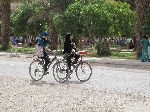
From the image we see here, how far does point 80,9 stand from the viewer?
37969mm

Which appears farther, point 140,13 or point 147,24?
point 140,13

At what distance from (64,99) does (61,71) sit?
4397mm

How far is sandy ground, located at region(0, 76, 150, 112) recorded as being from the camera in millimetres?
10961

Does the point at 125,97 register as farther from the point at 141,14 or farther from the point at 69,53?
the point at 141,14

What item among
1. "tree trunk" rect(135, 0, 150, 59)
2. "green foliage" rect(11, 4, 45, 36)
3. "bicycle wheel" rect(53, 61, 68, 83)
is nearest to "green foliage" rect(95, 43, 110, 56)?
"tree trunk" rect(135, 0, 150, 59)

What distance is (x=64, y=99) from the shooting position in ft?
41.2

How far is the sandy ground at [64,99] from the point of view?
1096 centimetres

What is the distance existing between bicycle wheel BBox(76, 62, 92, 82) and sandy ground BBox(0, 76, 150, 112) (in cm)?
116

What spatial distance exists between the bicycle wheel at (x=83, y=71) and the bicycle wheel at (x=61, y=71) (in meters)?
0.46

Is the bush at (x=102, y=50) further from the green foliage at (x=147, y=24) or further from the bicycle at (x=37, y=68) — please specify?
the bicycle at (x=37, y=68)

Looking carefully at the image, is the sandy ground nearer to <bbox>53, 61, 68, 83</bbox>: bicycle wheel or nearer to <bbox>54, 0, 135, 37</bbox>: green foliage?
<bbox>53, 61, 68, 83</bbox>: bicycle wheel

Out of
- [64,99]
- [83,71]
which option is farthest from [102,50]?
[64,99]

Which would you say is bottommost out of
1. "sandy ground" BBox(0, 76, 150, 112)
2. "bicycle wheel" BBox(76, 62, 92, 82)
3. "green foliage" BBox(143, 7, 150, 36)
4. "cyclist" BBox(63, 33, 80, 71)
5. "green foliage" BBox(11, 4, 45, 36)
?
"sandy ground" BBox(0, 76, 150, 112)

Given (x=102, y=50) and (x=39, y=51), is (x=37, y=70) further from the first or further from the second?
(x=102, y=50)
